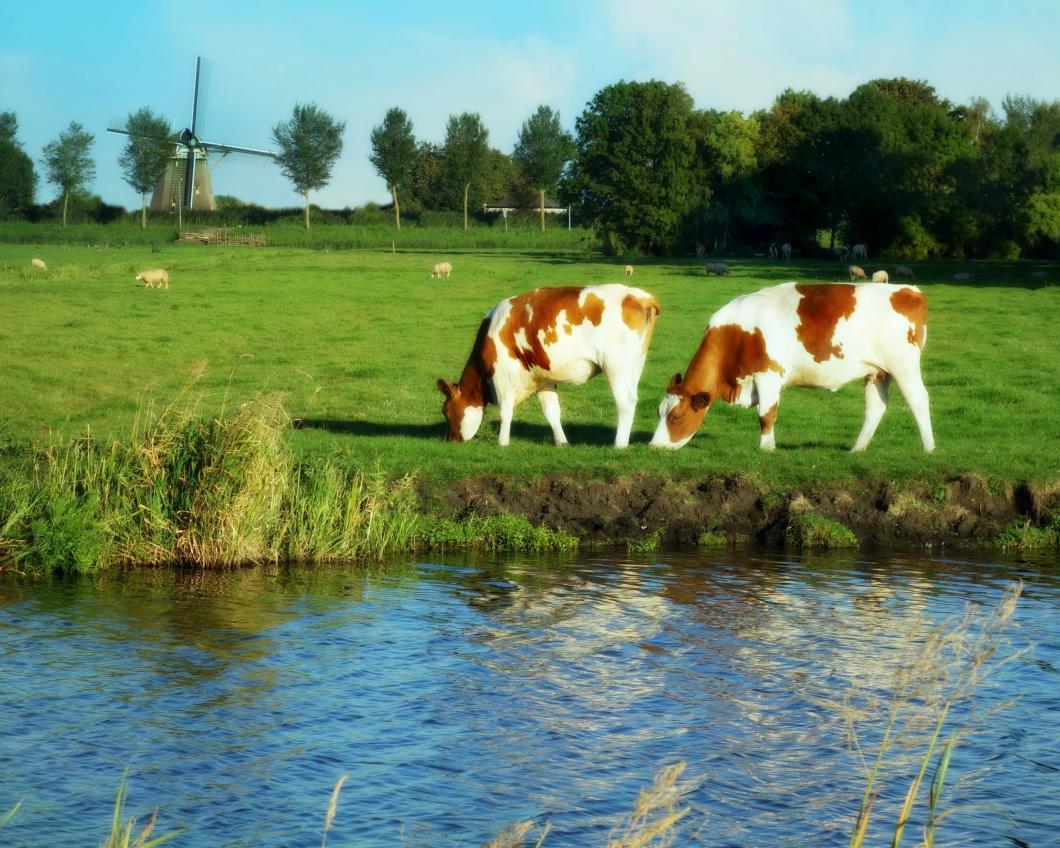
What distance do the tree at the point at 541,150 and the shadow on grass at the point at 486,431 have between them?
454 feet

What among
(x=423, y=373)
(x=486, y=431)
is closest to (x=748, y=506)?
(x=486, y=431)

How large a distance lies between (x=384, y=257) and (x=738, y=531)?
6328cm

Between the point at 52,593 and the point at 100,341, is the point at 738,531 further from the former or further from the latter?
the point at 100,341

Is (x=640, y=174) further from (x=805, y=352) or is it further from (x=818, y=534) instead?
(x=818, y=534)

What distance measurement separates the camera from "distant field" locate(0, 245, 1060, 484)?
17703 mm

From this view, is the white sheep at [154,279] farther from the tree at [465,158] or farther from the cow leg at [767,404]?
the tree at [465,158]

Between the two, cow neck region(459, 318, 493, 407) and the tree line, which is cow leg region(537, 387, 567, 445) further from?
the tree line

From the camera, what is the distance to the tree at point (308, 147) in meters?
137

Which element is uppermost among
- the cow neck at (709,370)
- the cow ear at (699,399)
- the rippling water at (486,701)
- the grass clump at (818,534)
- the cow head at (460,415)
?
the cow neck at (709,370)

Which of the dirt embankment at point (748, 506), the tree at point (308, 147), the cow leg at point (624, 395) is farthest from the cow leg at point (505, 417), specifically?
the tree at point (308, 147)

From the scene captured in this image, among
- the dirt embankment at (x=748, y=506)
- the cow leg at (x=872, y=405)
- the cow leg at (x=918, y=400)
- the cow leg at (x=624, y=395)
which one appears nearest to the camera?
the dirt embankment at (x=748, y=506)

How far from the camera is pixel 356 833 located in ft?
25.3

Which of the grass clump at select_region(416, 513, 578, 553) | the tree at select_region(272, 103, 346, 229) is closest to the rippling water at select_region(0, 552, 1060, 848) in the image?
the grass clump at select_region(416, 513, 578, 553)

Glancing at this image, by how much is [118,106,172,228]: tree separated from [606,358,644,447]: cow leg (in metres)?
100
